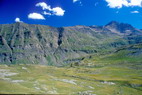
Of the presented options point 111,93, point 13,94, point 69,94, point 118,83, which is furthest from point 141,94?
point 13,94

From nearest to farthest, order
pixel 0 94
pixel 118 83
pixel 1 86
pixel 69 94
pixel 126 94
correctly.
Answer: pixel 0 94 → pixel 1 86 → pixel 69 94 → pixel 126 94 → pixel 118 83

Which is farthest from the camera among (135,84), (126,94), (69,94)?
(135,84)

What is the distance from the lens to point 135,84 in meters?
150

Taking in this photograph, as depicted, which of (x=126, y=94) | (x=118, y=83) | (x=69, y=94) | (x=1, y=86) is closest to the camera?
(x=1, y=86)

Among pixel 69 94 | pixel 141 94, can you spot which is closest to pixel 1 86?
pixel 69 94

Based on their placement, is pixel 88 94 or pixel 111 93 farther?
pixel 111 93

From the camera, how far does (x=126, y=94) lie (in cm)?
12469

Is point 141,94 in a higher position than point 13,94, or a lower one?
lower

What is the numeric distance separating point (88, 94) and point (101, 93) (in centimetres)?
1250

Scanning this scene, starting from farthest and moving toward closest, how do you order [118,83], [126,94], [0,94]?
[118,83] → [126,94] → [0,94]

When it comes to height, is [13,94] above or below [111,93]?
above

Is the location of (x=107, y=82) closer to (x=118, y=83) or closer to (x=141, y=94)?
(x=118, y=83)

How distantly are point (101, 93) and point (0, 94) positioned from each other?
226 feet

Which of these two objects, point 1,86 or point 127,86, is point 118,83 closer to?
point 127,86
